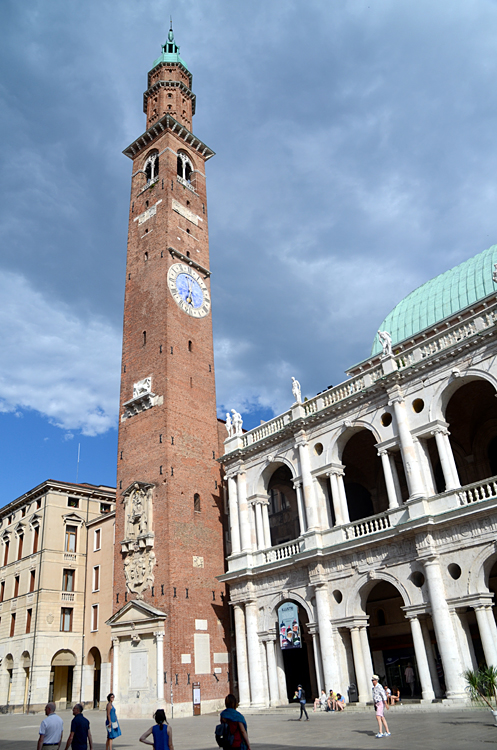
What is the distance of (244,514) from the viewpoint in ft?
106

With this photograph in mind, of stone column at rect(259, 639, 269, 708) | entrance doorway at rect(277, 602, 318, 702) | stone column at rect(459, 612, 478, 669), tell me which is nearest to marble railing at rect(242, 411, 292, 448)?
entrance doorway at rect(277, 602, 318, 702)

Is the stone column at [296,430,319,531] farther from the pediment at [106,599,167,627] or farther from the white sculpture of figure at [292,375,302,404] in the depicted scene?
the pediment at [106,599,167,627]

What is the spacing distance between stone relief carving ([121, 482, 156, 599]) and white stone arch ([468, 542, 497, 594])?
672 inches

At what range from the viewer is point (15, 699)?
42469mm

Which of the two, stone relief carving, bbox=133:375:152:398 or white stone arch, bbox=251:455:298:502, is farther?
stone relief carving, bbox=133:375:152:398

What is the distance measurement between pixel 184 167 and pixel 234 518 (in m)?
27.2

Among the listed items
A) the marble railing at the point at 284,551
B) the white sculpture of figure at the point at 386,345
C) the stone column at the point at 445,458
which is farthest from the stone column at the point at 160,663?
the white sculpture of figure at the point at 386,345

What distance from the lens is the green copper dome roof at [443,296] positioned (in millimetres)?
33125

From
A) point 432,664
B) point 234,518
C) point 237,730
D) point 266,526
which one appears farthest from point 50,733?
point 234,518

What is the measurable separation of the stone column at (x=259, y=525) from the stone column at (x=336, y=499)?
206 inches

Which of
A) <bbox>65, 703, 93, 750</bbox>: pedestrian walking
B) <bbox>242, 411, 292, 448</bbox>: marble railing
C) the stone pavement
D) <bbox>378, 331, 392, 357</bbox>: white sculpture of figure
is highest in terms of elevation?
<bbox>378, 331, 392, 357</bbox>: white sculpture of figure

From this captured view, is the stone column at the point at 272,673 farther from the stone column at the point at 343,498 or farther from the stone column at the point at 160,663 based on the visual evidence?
the stone column at the point at 343,498

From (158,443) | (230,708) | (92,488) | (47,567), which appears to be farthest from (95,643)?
(230,708)

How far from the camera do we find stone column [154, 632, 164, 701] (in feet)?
95.1
